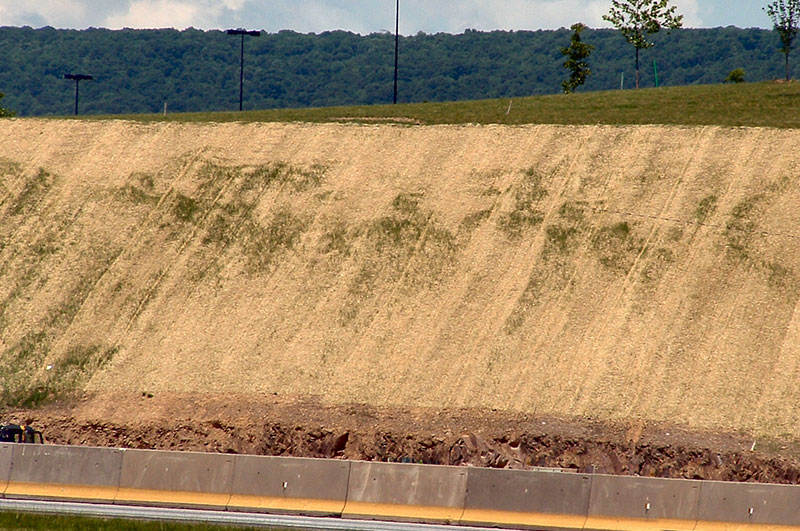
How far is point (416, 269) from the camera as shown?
111ft

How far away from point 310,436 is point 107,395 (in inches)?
261

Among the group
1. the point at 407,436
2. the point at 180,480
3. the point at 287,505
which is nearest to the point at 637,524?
the point at 287,505

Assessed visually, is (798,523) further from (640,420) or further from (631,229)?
(631,229)

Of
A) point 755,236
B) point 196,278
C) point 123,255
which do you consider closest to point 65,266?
point 123,255

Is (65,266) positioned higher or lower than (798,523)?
higher

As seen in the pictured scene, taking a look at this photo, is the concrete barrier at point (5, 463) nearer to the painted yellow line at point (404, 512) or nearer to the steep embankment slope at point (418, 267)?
the painted yellow line at point (404, 512)

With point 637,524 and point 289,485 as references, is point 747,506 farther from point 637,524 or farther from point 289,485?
point 289,485

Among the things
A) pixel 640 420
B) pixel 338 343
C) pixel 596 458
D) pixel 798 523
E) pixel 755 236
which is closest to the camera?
pixel 798 523

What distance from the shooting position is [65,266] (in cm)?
3481

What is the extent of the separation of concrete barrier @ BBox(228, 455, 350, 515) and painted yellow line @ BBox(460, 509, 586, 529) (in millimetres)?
2614

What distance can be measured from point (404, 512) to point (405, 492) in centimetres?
39

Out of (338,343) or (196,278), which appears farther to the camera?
(196,278)

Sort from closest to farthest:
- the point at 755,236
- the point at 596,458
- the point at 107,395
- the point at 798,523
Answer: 1. the point at 798,523
2. the point at 596,458
3. the point at 107,395
4. the point at 755,236

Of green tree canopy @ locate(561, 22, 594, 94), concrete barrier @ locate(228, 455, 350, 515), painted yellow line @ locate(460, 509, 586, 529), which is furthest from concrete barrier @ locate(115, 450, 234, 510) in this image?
green tree canopy @ locate(561, 22, 594, 94)
